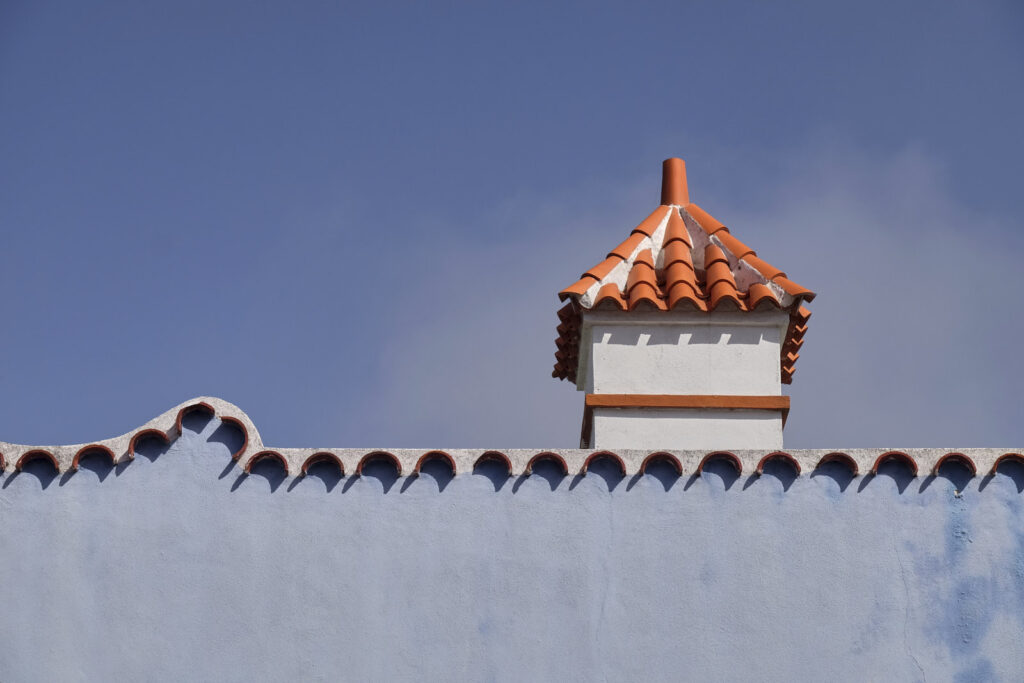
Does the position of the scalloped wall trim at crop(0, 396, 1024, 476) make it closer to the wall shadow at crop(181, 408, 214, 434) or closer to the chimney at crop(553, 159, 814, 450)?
the wall shadow at crop(181, 408, 214, 434)

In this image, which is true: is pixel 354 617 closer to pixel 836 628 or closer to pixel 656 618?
A: pixel 656 618

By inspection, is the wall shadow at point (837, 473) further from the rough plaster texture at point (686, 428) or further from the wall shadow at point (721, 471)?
the rough plaster texture at point (686, 428)

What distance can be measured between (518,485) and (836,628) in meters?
2.31

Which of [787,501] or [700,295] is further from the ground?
[700,295]

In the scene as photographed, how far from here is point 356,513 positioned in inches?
411

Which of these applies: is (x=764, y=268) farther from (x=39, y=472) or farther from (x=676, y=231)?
(x=39, y=472)

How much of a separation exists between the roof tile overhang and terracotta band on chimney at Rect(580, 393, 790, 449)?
736mm

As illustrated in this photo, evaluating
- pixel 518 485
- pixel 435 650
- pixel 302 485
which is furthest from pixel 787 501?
pixel 302 485

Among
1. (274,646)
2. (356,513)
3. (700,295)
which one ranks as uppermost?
(700,295)

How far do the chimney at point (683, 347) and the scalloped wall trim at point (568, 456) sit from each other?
1.24 metres

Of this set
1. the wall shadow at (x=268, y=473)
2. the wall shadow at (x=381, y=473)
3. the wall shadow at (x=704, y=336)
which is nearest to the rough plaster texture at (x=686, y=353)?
the wall shadow at (x=704, y=336)

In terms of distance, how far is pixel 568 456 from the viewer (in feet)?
34.7

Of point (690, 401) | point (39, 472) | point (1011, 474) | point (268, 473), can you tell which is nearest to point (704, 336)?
point (690, 401)

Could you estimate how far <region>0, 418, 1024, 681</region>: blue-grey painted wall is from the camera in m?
10.0
